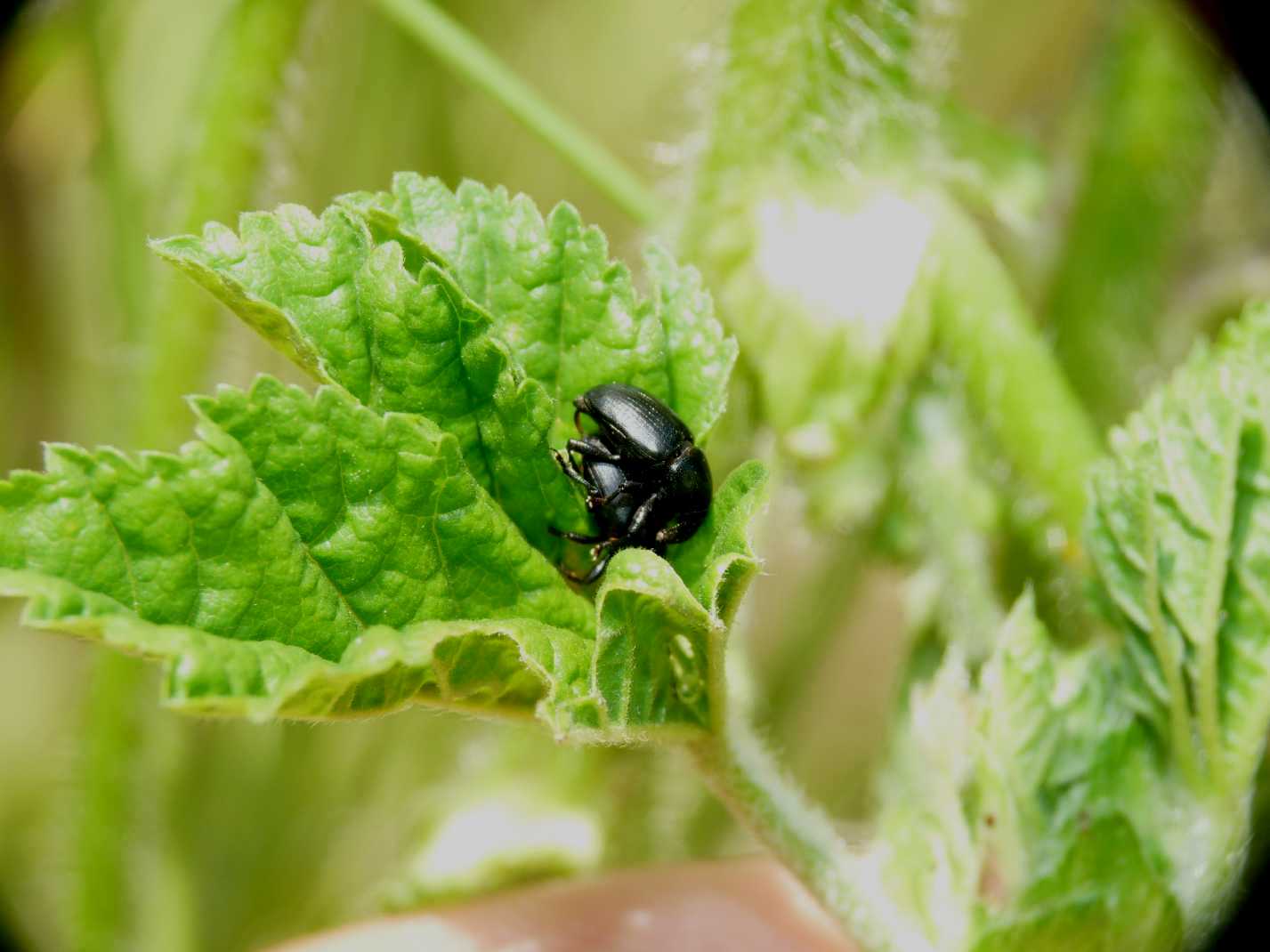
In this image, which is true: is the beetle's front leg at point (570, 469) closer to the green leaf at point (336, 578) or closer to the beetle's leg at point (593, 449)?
the beetle's leg at point (593, 449)

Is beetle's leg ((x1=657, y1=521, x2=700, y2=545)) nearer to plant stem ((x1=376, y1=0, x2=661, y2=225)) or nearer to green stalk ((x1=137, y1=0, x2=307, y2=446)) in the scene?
plant stem ((x1=376, y1=0, x2=661, y2=225))

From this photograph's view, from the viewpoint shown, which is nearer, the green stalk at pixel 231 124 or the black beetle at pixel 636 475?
the black beetle at pixel 636 475

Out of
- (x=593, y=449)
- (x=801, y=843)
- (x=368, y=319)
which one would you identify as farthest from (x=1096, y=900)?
(x=368, y=319)

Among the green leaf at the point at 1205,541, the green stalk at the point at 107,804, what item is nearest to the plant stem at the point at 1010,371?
the green leaf at the point at 1205,541

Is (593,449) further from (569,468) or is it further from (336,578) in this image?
(336,578)

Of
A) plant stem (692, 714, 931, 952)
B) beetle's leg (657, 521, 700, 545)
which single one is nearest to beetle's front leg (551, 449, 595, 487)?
beetle's leg (657, 521, 700, 545)

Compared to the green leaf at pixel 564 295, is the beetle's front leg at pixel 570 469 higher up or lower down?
lower down

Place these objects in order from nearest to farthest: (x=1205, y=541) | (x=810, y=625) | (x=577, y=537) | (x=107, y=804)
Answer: (x=577, y=537) < (x=1205, y=541) < (x=107, y=804) < (x=810, y=625)

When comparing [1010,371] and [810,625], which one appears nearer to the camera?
[1010,371]
